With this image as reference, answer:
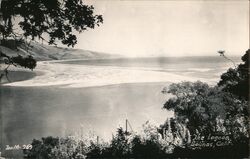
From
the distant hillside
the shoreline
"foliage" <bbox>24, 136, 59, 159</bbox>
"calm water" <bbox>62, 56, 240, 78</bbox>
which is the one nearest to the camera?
the distant hillside

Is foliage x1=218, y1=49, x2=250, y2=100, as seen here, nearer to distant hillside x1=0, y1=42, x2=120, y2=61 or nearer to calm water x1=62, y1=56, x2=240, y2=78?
calm water x1=62, y1=56, x2=240, y2=78

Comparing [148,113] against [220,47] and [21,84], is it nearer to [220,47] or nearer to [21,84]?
[220,47]

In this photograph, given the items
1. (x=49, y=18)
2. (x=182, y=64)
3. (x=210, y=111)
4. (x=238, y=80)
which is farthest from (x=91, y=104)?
(x=238, y=80)

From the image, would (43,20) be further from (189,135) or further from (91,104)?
(189,135)

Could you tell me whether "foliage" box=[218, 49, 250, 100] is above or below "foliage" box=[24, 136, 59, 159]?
above

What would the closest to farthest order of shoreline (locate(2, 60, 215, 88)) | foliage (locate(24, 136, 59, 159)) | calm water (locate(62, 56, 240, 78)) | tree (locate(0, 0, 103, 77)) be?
tree (locate(0, 0, 103, 77))
foliage (locate(24, 136, 59, 159))
shoreline (locate(2, 60, 215, 88))
calm water (locate(62, 56, 240, 78))

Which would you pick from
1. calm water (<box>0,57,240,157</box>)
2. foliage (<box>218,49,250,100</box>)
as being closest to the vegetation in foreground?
foliage (<box>218,49,250,100</box>)

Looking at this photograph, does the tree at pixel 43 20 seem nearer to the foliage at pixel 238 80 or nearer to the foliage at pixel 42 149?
the foliage at pixel 42 149
